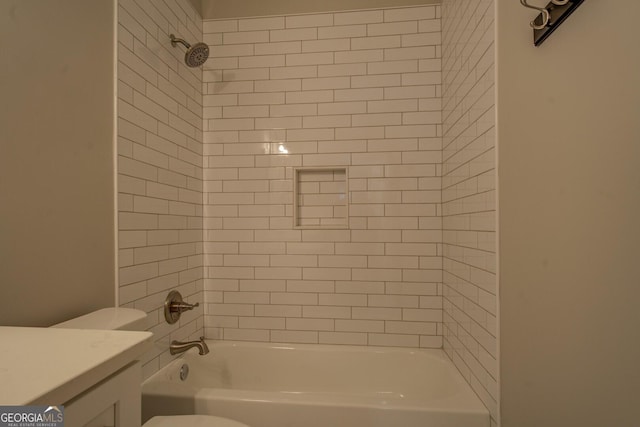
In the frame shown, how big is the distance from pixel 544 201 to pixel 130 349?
121 cm

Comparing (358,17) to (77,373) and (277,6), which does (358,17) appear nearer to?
(277,6)

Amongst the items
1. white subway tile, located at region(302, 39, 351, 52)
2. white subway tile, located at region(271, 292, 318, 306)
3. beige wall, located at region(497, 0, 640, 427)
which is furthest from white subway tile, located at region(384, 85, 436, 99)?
white subway tile, located at region(271, 292, 318, 306)

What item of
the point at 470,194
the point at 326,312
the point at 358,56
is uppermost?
the point at 358,56

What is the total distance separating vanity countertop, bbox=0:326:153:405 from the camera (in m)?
0.41

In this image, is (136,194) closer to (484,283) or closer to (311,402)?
(311,402)

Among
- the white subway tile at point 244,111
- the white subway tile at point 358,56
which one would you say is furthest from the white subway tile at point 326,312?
the white subway tile at point 358,56

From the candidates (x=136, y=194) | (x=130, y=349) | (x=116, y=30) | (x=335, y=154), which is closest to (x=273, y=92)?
(x=335, y=154)

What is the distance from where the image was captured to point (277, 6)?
188 cm

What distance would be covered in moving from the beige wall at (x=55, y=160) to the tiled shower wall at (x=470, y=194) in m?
1.46

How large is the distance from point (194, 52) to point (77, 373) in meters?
1.56

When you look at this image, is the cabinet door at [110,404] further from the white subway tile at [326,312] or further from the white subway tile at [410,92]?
the white subway tile at [410,92]

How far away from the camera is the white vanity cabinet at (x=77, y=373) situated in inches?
16.4

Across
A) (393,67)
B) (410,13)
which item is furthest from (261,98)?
(410,13)

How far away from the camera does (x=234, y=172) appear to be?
6.29ft
